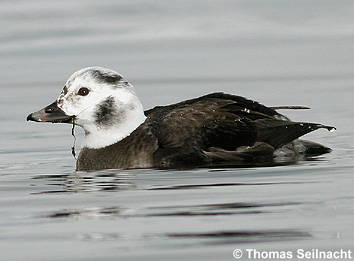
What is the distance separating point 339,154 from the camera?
46.6 feet

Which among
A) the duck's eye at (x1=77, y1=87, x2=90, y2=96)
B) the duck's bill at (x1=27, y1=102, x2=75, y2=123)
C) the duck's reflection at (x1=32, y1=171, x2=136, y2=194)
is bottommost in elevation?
the duck's reflection at (x1=32, y1=171, x2=136, y2=194)

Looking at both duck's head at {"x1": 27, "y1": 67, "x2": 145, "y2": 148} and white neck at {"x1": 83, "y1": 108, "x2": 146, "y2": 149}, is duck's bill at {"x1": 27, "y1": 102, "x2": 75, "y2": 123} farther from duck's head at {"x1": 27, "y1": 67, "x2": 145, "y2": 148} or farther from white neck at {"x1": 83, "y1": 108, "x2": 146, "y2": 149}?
white neck at {"x1": 83, "y1": 108, "x2": 146, "y2": 149}

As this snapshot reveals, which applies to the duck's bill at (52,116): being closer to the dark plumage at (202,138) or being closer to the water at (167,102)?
the dark plumage at (202,138)

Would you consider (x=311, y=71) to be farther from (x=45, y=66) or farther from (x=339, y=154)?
(x=339, y=154)

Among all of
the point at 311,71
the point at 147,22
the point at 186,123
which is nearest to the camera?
the point at 186,123

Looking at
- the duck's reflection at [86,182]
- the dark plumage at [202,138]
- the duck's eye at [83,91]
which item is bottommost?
the duck's reflection at [86,182]

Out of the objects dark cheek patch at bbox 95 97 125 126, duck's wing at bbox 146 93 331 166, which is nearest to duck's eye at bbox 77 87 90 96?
dark cheek patch at bbox 95 97 125 126

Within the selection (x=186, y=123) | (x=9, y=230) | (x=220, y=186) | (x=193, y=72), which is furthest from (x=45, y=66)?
(x=9, y=230)

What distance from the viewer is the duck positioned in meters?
13.7

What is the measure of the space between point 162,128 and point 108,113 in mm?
573

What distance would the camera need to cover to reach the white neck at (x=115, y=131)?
14047mm

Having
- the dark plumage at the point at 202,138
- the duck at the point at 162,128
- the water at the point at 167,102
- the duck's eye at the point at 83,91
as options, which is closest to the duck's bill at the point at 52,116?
the duck at the point at 162,128

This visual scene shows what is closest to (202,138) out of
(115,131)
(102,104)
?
(115,131)

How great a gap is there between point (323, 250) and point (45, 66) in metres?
12.1
